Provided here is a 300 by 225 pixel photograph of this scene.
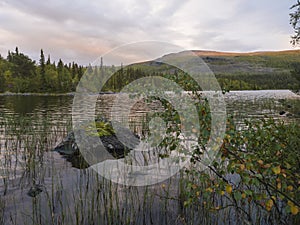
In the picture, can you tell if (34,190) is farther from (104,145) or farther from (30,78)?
(30,78)

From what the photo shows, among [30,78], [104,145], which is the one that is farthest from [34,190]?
[30,78]

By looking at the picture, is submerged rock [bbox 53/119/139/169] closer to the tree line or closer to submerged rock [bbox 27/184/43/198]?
submerged rock [bbox 27/184/43/198]

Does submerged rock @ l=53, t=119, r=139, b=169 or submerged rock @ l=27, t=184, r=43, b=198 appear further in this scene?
submerged rock @ l=53, t=119, r=139, b=169

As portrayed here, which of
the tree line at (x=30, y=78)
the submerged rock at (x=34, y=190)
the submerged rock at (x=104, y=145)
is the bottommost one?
the submerged rock at (x=34, y=190)

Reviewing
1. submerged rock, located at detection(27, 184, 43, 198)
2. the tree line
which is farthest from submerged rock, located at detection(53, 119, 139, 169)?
the tree line

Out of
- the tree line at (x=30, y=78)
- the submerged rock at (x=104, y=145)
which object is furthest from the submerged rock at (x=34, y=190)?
the tree line at (x=30, y=78)

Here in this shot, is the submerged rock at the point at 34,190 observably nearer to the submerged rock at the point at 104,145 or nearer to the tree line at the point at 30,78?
the submerged rock at the point at 104,145

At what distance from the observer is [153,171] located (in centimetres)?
Answer: 862

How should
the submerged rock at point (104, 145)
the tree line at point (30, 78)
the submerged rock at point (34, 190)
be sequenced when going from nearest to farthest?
1. the submerged rock at point (34, 190)
2. the submerged rock at point (104, 145)
3. the tree line at point (30, 78)

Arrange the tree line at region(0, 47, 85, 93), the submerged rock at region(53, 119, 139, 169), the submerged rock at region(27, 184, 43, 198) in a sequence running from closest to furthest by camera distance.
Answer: the submerged rock at region(27, 184, 43, 198) → the submerged rock at region(53, 119, 139, 169) → the tree line at region(0, 47, 85, 93)

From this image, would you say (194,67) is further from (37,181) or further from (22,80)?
(22,80)

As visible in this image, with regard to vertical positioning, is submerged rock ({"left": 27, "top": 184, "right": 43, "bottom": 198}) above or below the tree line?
below

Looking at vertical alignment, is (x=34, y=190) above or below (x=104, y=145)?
below

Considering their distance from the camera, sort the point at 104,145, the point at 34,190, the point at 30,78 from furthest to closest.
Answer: the point at 30,78 → the point at 104,145 → the point at 34,190
